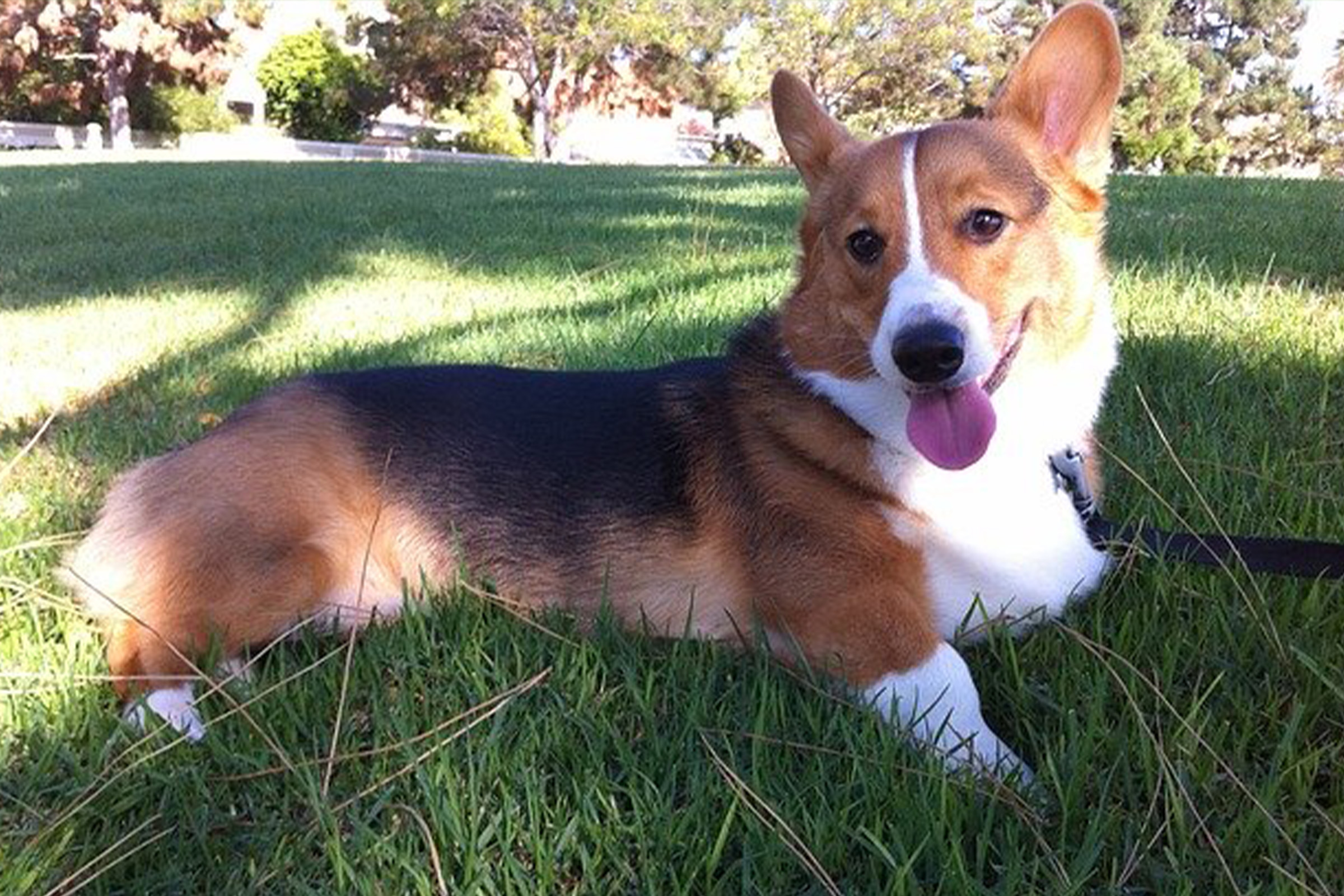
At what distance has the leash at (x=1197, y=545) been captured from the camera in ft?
6.70

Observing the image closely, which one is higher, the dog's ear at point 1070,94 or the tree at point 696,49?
the tree at point 696,49

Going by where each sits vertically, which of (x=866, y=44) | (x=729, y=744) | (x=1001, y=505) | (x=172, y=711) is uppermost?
(x=866, y=44)

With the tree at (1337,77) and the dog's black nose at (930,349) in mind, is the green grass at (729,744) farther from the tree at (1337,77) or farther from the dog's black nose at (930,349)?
the tree at (1337,77)

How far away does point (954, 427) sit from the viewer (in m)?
2.14

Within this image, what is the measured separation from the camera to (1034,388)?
2.29m

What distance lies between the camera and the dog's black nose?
2.00m

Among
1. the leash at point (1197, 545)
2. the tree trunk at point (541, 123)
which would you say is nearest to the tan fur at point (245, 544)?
the leash at point (1197, 545)

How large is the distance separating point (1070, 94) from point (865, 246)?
0.62 metres

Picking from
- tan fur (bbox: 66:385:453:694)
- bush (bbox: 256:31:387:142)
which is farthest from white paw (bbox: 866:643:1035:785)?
bush (bbox: 256:31:387:142)

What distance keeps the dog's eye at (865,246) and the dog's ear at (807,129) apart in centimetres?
36

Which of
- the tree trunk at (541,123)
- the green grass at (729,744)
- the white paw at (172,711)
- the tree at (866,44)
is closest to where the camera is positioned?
the green grass at (729,744)

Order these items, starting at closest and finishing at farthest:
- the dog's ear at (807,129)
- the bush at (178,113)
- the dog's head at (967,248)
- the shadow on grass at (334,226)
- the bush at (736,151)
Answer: the dog's head at (967,248) < the dog's ear at (807,129) < the shadow on grass at (334,226) < the bush at (178,113) < the bush at (736,151)

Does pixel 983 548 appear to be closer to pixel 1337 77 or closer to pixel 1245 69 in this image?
pixel 1337 77

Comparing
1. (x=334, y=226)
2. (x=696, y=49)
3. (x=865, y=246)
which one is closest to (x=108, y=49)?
(x=696, y=49)
